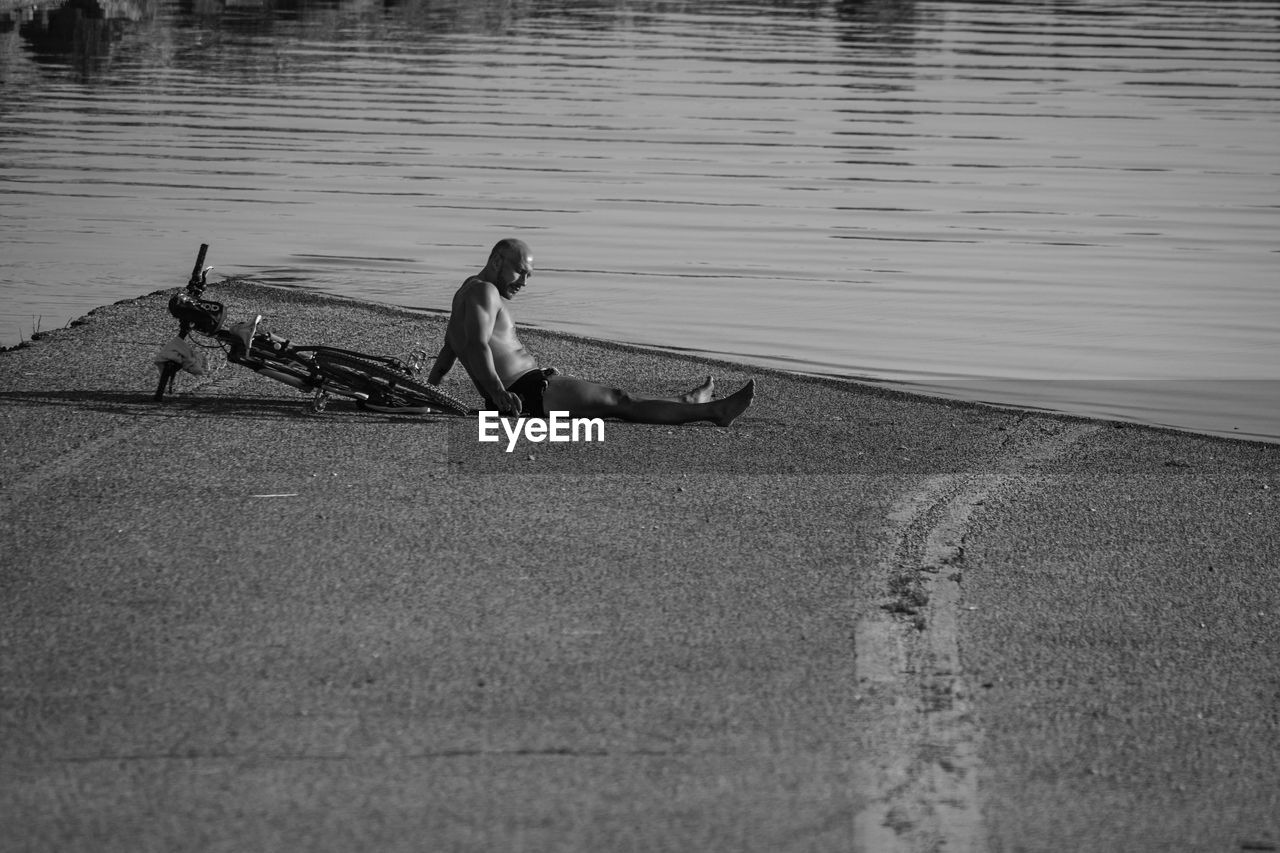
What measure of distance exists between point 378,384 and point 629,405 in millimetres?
1295

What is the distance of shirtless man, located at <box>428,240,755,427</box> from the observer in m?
8.70

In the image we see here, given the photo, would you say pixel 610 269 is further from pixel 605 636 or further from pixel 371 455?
pixel 605 636

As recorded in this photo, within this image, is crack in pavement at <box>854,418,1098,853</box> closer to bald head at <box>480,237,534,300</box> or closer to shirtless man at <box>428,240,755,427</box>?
shirtless man at <box>428,240,755,427</box>

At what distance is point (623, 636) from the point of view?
5867mm

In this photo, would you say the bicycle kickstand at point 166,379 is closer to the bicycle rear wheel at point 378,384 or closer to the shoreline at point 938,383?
the bicycle rear wheel at point 378,384

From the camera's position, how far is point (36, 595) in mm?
6059

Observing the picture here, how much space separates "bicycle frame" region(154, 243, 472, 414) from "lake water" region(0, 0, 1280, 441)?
3992 mm

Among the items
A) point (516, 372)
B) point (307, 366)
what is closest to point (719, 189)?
point (516, 372)

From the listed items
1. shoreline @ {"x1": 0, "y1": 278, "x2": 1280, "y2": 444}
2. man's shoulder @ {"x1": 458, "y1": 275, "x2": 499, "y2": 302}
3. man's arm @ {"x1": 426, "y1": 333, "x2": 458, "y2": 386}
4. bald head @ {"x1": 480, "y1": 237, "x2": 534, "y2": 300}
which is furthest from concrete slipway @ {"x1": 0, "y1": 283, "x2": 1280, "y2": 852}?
shoreline @ {"x1": 0, "y1": 278, "x2": 1280, "y2": 444}

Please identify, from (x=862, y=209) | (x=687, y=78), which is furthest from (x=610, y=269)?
(x=687, y=78)

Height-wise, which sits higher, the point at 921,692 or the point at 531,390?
the point at 531,390

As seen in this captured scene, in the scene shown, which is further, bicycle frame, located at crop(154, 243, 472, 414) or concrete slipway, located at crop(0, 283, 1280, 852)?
bicycle frame, located at crop(154, 243, 472, 414)

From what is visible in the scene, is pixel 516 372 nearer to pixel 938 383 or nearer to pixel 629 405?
pixel 629 405

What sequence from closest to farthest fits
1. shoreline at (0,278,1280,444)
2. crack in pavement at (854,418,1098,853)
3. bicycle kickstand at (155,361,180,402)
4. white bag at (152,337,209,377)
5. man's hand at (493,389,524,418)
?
crack in pavement at (854,418,1098,853) < man's hand at (493,389,524,418) < white bag at (152,337,209,377) < bicycle kickstand at (155,361,180,402) < shoreline at (0,278,1280,444)
